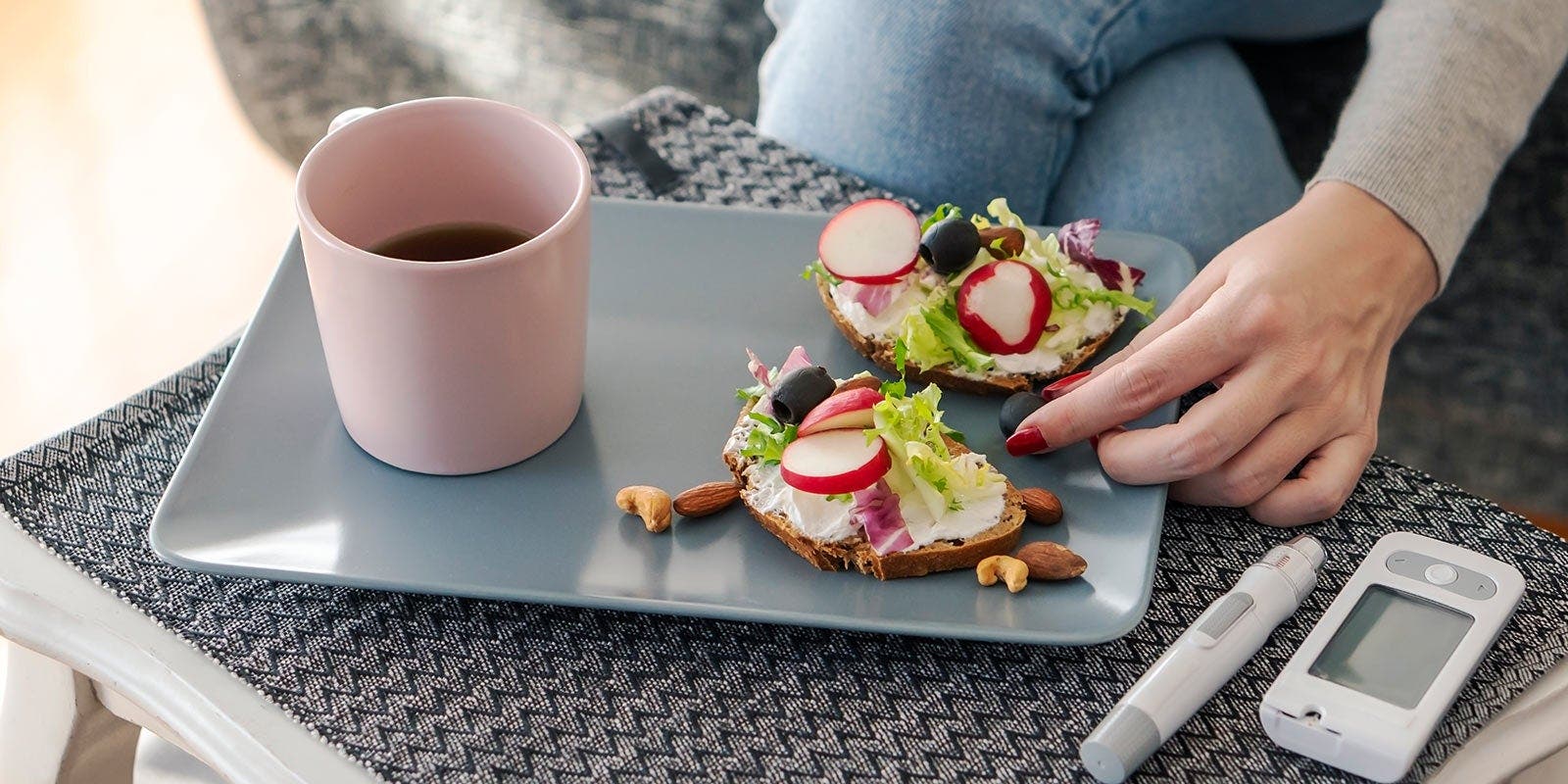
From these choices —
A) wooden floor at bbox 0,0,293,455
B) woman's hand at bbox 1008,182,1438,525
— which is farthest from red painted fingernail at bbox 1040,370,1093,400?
wooden floor at bbox 0,0,293,455

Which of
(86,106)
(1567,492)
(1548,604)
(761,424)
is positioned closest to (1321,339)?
(1548,604)

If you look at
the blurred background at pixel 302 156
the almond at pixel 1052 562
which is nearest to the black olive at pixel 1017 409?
the almond at pixel 1052 562

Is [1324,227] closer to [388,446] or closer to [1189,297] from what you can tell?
[1189,297]

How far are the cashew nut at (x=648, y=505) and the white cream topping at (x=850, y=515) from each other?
0.05m

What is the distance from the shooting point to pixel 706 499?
31.9 inches

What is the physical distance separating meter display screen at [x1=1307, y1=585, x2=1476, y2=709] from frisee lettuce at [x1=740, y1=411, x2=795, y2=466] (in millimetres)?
312

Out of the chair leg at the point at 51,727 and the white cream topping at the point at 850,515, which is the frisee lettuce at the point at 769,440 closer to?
the white cream topping at the point at 850,515

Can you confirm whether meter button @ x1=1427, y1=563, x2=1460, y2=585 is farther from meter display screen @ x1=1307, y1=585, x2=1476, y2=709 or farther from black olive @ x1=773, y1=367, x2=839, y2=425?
black olive @ x1=773, y1=367, x2=839, y2=425

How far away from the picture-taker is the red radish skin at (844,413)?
2.57 feet

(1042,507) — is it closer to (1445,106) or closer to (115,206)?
(1445,106)

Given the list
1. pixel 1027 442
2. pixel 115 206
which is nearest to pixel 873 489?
pixel 1027 442

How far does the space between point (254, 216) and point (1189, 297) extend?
1644 millimetres

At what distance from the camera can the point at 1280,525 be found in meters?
0.88

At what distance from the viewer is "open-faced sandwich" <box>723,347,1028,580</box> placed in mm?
772
